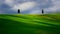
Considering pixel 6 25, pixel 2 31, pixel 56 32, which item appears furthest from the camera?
pixel 6 25

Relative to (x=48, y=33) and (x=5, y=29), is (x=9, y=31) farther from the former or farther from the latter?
(x=48, y=33)

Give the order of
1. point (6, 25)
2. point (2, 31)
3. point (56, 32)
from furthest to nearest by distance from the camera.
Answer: point (6, 25) < point (56, 32) < point (2, 31)

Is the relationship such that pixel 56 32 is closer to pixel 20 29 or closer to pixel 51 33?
pixel 51 33

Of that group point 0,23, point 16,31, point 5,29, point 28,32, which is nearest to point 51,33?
point 28,32

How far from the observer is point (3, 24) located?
23.1m

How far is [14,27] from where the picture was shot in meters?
22.1

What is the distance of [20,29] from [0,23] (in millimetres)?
3692

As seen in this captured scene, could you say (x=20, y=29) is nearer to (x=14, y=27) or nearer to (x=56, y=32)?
(x=14, y=27)

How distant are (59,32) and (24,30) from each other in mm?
4435

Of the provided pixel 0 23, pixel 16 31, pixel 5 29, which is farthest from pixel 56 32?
pixel 0 23

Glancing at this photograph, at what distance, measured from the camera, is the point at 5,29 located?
2086cm

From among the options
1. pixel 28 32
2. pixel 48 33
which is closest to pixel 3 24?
pixel 28 32

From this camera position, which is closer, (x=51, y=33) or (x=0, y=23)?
(x=51, y=33)

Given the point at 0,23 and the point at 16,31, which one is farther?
the point at 0,23
